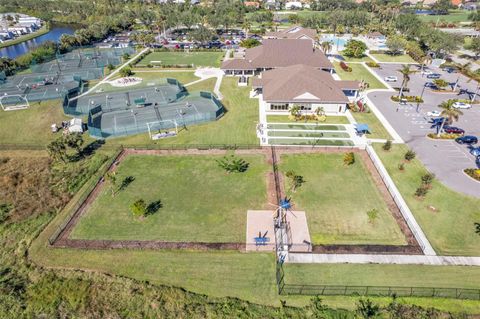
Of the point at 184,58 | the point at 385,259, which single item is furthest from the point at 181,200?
the point at 184,58

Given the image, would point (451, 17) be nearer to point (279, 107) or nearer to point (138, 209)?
point (279, 107)

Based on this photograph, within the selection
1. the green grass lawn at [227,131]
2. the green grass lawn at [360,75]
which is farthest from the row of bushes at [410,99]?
the green grass lawn at [227,131]

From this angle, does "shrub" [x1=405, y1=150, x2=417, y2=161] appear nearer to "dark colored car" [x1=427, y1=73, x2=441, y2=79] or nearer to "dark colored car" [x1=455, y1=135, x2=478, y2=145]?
"dark colored car" [x1=455, y1=135, x2=478, y2=145]

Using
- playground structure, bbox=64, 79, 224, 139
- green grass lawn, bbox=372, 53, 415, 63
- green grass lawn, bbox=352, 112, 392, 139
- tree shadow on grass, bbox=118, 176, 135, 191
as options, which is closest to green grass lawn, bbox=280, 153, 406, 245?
green grass lawn, bbox=352, 112, 392, 139

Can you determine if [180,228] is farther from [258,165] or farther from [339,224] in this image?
[339,224]

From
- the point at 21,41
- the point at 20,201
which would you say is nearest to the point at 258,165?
the point at 20,201

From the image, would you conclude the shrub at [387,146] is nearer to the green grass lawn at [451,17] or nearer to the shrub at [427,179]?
the shrub at [427,179]
